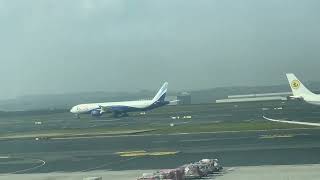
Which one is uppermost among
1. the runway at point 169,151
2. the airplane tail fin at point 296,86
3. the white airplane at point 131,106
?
the airplane tail fin at point 296,86

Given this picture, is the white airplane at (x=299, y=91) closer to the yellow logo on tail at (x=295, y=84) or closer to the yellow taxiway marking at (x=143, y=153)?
the yellow logo on tail at (x=295, y=84)

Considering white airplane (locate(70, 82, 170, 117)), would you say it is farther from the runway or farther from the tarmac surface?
the runway

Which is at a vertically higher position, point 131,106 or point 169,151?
point 131,106

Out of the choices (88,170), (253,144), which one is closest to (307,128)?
(253,144)

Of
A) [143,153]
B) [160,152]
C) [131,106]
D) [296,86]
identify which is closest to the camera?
[160,152]

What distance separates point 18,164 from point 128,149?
41.4 ft

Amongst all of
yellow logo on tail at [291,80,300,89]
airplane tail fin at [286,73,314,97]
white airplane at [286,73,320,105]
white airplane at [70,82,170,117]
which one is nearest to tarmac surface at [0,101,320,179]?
white airplane at [286,73,320,105]

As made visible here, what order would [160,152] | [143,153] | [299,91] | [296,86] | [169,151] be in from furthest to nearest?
[296,86]
[299,91]
[169,151]
[143,153]
[160,152]

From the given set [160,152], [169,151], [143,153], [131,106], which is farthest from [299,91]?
[143,153]

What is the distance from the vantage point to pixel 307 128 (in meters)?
72.6

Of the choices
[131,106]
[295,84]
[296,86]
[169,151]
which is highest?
[295,84]

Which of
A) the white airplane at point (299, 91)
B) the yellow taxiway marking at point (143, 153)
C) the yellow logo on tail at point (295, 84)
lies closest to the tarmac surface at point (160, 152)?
the yellow taxiway marking at point (143, 153)

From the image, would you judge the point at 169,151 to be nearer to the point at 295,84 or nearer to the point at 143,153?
the point at 143,153

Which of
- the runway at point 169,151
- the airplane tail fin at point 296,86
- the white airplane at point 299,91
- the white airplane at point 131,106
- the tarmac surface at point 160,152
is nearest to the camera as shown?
the tarmac surface at point 160,152
